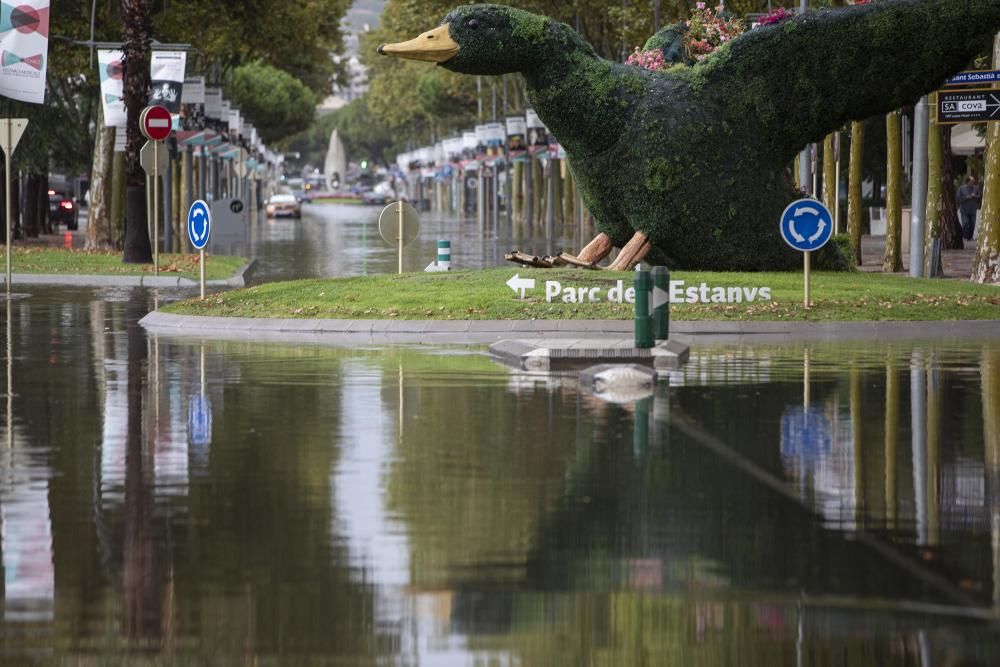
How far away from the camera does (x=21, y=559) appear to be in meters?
9.54

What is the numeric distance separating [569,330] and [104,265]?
1895 cm

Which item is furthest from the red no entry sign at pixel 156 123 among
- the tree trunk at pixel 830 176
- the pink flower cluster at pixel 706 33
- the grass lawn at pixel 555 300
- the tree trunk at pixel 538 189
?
the tree trunk at pixel 538 189

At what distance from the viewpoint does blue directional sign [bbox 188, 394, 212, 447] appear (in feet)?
46.4

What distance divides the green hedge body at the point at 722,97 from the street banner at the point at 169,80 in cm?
1616

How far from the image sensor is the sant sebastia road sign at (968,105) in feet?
107

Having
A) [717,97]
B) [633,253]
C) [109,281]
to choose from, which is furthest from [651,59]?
[109,281]

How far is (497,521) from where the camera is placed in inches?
416

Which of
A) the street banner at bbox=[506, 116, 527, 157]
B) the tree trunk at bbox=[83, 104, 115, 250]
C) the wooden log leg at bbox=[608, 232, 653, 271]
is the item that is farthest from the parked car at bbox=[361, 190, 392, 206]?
the wooden log leg at bbox=[608, 232, 653, 271]

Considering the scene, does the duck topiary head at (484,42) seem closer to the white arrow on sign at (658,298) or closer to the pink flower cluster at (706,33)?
the pink flower cluster at (706,33)

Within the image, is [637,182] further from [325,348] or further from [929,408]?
[929,408]

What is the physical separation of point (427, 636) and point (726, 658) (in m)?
1.23

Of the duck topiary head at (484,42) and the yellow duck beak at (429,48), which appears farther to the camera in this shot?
the duck topiary head at (484,42)

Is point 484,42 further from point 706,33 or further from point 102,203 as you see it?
point 102,203

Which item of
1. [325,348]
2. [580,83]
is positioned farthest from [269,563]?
[580,83]
